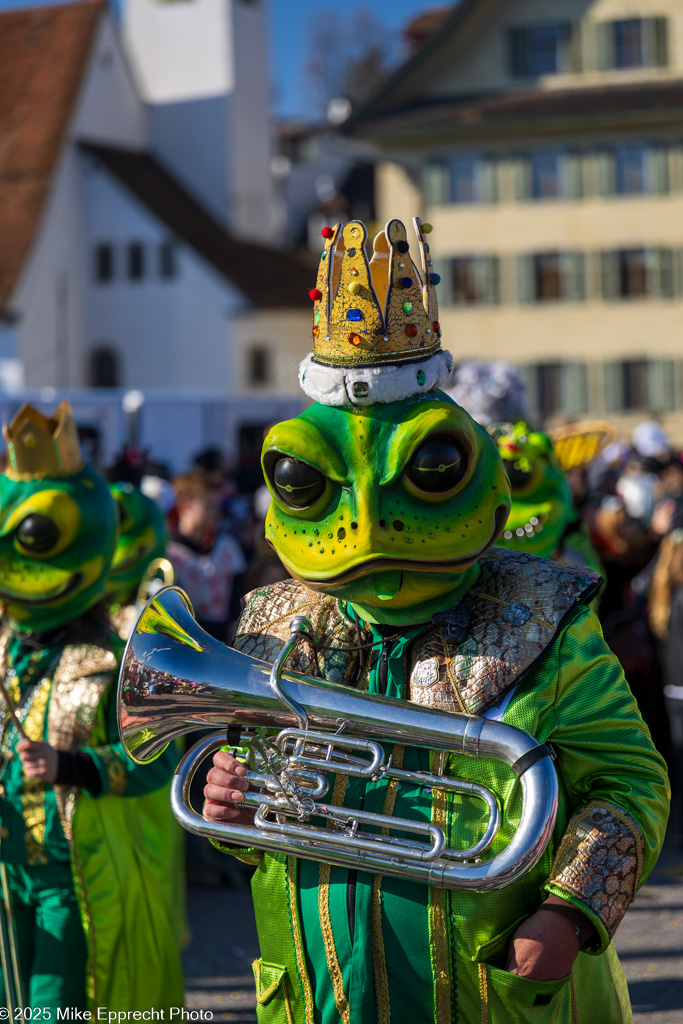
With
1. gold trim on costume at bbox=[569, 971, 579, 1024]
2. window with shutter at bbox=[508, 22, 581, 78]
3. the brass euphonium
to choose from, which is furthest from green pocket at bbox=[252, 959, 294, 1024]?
window with shutter at bbox=[508, 22, 581, 78]

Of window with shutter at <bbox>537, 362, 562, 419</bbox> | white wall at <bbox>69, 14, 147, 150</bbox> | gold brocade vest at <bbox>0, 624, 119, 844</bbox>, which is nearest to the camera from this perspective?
gold brocade vest at <bbox>0, 624, 119, 844</bbox>

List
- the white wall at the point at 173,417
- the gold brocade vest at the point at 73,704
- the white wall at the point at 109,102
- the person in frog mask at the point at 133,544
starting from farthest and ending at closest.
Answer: the white wall at the point at 109,102 < the white wall at the point at 173,417 < the person in frog mask at the point at 133,544 < the gold brocade vest at the point at 73,704

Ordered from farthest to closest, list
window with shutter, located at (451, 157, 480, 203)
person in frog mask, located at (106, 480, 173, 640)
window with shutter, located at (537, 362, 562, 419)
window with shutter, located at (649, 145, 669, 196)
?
1. window with shutter, located at (537, 362, 562, 419)
2. window with shutter, located at (451, 157, 480, 203)
3. window with shutter, located at (649, 145, 669, 196)
4. person in frog mask, located at (106, 480, 173, 640)

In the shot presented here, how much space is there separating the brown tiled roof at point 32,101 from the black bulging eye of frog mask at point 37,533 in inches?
1144

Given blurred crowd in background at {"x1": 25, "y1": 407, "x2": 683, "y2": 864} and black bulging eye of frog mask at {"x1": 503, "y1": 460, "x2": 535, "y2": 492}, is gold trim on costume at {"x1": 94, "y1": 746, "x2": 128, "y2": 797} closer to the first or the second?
blurred crowd in background at {"x1": 25, "y1": 407, "x2": 683, "y2": 864}

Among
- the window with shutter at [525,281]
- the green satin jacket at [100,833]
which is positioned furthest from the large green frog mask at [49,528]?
the window with shutter at [525,281]

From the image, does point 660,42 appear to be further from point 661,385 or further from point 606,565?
point 606,565

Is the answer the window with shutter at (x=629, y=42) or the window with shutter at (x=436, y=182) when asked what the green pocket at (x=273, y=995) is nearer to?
the window with shutter at (x=436, y=182)

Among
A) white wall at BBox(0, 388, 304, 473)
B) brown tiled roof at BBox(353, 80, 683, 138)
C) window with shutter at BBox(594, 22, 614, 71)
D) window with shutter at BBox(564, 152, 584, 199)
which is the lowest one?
white wall at BBox(0, 388, 304, 473)

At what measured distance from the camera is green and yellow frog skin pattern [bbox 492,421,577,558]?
15.7 ft

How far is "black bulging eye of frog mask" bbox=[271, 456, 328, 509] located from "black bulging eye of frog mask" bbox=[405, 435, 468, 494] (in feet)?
0.53

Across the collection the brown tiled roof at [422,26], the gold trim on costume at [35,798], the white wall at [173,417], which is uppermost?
the brown tiled roof at [422,26]

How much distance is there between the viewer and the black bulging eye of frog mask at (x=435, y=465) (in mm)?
2338

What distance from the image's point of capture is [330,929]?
2.39 metres
